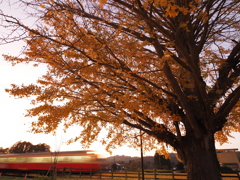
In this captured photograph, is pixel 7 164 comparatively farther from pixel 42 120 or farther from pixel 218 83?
pixel 218 83

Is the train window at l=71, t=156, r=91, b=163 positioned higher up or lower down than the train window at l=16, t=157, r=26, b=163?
higher up

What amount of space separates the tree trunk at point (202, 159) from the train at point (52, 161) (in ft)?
47.0

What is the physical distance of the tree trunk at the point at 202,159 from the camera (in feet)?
15.7

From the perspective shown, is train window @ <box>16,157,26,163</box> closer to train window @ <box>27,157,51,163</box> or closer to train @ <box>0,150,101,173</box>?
train @ <box>0,150,101,173</box>

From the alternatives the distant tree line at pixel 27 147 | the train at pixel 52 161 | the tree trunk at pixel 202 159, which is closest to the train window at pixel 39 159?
the train at pixel 52 161

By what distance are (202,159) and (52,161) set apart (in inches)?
737

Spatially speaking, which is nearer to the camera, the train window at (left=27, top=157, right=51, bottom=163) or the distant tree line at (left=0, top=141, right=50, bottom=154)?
the train window at (left=27, top=157, right=51, bottom=163)

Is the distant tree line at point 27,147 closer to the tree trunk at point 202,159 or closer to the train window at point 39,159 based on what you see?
the train window at point 39,159

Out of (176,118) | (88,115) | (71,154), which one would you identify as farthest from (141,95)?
(71,154)

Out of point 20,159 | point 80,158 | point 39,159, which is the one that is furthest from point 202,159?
point 20,159

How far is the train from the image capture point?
1845 centimetres

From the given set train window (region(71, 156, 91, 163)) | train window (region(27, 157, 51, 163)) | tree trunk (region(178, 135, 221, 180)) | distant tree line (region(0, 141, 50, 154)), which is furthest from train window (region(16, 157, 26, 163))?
distant tree line (region(0, 141, 50, 154))

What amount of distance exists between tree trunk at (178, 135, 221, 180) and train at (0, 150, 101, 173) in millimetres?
14325

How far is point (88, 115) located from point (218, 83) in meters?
4.51
